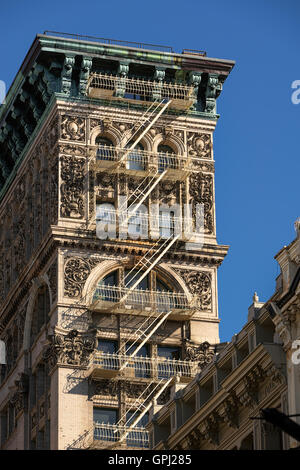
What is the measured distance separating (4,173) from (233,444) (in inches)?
1977

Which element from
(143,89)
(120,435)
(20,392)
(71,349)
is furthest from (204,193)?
(120,435)

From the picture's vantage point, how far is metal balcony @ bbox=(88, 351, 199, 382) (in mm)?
103375

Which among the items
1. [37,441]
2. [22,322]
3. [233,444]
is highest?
[22,322]

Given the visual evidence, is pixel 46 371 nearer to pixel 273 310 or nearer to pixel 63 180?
pixel 63 180

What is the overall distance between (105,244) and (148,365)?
24.9 ft

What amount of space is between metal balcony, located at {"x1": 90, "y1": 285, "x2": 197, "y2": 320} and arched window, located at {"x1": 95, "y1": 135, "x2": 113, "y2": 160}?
338 inches

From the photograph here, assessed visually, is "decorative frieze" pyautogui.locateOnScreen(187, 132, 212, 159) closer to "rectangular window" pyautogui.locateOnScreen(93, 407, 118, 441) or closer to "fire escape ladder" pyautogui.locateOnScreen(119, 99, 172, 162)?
"fire escape ladder" pyautogui.locateOnScreen(119, 99, 172, 162)

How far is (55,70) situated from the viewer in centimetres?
11175

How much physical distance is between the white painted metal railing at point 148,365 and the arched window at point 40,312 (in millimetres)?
5787

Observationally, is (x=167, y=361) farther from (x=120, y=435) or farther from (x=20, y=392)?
(x=20, y=392)

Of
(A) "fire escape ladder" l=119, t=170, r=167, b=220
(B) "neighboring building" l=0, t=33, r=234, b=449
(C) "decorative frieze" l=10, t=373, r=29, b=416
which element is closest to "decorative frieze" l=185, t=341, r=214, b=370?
(B) "neighboring building" l=0, t=33, r=234, b=449

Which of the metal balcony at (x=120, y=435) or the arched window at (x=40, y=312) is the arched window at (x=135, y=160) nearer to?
the arched window at (x=40, y=312)

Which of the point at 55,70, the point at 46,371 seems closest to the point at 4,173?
the point at 55,70

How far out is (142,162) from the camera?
111m
